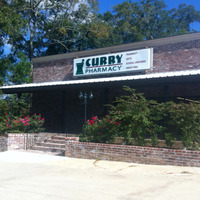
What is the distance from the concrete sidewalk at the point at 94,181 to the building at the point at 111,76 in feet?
14.8

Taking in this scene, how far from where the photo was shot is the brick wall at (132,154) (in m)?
9.48

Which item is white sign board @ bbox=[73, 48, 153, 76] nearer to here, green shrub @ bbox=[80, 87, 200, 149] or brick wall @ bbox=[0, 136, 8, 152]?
green shrub @ bbox=[80, 87, 200, 149]

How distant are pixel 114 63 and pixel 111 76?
0.83m

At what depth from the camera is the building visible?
1416 centimetres

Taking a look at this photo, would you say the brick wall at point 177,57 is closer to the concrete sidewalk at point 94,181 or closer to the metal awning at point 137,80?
the metal awning at point 137,80

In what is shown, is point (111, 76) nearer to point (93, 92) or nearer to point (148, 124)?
point (93, 92)

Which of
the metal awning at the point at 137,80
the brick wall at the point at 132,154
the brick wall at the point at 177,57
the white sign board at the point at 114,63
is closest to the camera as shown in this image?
the brick wall at the point at 132,154

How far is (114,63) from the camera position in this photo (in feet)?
54.9

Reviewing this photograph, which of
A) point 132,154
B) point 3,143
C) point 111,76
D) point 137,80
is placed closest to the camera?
point 132,154

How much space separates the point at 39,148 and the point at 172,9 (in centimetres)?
3654

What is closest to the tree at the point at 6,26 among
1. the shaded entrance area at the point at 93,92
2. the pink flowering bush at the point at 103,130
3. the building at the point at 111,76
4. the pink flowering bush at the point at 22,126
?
the building at the point at 111,76

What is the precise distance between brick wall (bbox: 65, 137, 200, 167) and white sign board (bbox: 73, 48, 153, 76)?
19.1ft

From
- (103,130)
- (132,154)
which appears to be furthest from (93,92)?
(132,154)

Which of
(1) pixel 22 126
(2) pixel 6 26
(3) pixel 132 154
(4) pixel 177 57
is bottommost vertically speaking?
(3) pixel 132 154
